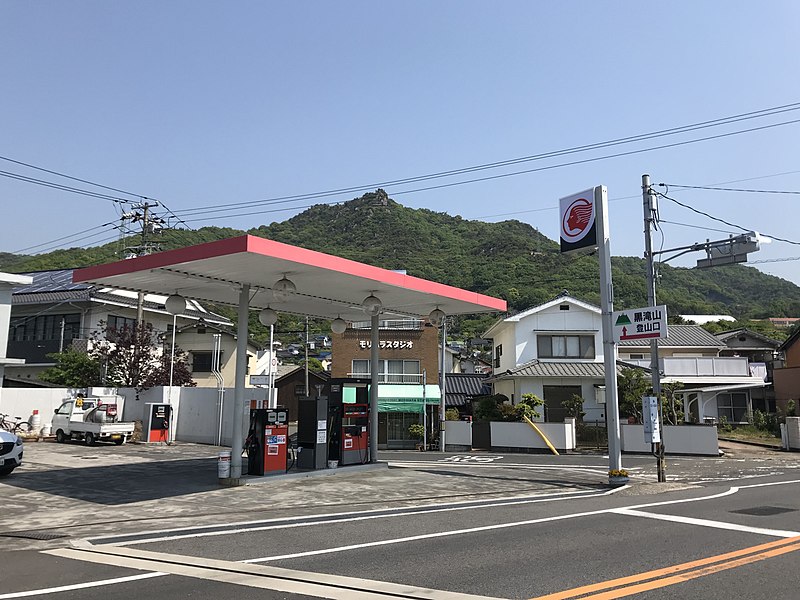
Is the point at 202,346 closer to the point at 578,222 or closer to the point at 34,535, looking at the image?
the point at 578,222

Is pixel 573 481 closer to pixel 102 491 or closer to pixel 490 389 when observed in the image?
pixel 102 491

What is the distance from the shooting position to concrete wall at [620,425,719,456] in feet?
77.3

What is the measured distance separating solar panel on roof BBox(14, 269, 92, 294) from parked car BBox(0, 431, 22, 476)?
2375cm

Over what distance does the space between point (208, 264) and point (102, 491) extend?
533 centimetres

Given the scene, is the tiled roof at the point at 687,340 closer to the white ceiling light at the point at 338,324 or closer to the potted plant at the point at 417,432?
the potted plant at the point at 417,432

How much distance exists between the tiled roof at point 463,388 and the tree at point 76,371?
A: 63.7ft

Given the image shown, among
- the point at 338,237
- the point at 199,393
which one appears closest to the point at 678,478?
the point at 199,393

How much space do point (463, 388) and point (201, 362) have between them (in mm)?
18481

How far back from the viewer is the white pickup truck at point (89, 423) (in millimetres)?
24875

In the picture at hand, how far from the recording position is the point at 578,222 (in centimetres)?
1659

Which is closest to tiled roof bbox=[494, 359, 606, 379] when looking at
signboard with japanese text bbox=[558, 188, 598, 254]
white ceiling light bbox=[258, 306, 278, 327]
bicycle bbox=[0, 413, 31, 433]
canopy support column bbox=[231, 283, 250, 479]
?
signboard with japanese text bbox=[558, 188, 598, 254]

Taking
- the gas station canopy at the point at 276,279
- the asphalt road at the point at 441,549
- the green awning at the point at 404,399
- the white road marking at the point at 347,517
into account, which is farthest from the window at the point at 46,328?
the white road marking at the point at 347,517

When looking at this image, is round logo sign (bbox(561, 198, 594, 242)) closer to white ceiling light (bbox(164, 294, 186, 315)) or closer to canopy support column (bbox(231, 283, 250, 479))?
canopy support column (bbox(231, 283, 250, 479))

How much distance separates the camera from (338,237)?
258ft
